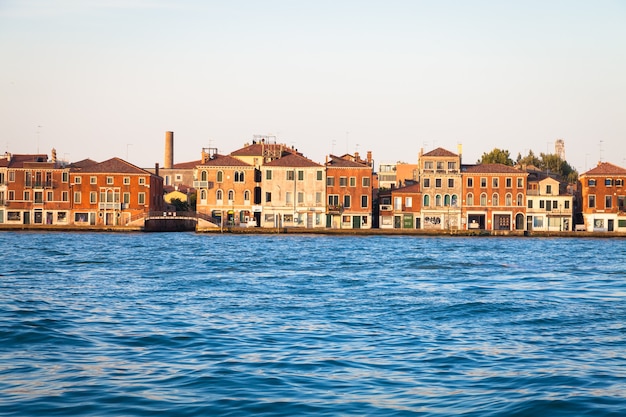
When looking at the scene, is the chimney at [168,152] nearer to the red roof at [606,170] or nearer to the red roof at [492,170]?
the red roof at [492,170]

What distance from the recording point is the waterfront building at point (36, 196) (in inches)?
2864

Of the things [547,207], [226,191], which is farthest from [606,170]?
[226,191]

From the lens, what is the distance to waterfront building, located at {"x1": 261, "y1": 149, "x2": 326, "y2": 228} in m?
72.2

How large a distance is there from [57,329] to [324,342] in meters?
4.82

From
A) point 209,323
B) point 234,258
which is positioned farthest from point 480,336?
point 234,258

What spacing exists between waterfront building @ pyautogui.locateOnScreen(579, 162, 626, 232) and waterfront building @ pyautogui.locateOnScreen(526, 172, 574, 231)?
Answer: 1.77 m

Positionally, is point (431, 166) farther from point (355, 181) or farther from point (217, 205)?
point (217, 205)

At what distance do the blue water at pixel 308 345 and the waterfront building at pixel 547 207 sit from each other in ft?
148

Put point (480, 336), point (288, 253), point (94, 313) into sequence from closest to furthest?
point (480, 336), point (94, 313), point (288, 253)

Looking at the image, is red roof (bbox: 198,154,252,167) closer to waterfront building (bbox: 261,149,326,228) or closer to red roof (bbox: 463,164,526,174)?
waterfront building (bbox: 261,149,326,228)

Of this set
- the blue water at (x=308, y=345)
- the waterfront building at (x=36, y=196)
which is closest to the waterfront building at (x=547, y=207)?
the waterfront building at (x=36, y=196)

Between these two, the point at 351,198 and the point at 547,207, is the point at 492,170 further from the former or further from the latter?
the point at 351,198

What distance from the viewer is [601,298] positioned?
21750mm

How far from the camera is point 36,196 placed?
73000 millimetres
